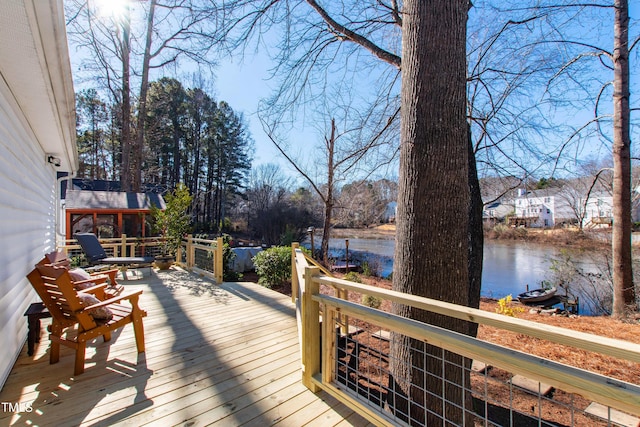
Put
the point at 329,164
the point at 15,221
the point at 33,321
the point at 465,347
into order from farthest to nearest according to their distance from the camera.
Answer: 1. the point at 329,164
2. the point at 15,221
3. the point at 33,321
4. the point at 465,347

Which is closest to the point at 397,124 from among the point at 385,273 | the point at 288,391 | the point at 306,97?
the point at 306,97

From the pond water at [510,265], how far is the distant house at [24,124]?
1081 centimetres

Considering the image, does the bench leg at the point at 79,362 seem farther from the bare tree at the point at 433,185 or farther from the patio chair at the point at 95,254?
the patio chair at the point at 95,254

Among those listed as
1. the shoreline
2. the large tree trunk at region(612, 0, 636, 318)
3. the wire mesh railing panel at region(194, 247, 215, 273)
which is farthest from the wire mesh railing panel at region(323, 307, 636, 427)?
the wire mesh railing panel at region(194, 247, 215, 273)

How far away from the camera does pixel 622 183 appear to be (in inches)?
219

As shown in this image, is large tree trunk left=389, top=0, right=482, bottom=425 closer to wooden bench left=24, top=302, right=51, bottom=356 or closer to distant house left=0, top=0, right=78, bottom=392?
distant house left=0, top=0, right=78, bottom=392

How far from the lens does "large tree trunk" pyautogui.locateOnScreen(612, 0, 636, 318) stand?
5.40 meters

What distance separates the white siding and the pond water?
10.7 metres

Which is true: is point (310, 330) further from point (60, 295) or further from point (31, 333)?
point (31, 333)

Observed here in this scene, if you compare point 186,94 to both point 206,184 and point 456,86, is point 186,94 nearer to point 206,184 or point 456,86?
point 206,184

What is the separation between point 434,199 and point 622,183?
625 centimetres

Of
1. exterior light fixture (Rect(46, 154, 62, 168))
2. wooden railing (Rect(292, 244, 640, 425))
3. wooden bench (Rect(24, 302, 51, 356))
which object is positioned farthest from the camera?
exterior light fixture (Rect(46, 154, 62, 168))

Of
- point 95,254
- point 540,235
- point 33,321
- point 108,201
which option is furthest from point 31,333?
point 540,235

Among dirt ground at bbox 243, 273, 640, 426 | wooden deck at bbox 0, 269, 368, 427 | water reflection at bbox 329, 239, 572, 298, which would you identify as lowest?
water reflection at bbox 329, 239, 572, 298
